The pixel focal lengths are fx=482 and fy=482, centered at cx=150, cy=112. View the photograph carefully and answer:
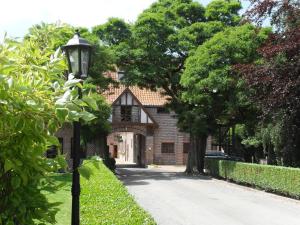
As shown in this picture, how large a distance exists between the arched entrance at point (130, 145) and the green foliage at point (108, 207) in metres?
35.5

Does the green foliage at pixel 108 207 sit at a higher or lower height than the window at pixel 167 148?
lower

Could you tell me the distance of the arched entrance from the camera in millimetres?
46938

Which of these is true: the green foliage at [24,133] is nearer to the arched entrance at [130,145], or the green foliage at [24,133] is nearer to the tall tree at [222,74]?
the tall tree at [222,74]

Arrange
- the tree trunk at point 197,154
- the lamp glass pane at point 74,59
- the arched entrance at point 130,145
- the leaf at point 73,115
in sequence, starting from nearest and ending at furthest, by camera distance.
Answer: the leaf at point 73,115
the lamp glass pane at point 74,59
the tree trunk at point 197,154
the arched entrance at point 130,145

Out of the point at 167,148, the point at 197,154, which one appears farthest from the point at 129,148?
the point at 197,154

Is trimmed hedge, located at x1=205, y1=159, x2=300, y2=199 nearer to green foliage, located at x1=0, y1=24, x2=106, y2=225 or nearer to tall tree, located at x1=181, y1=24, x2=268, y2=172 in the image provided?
tall tree, located at x1=181, y1=24, x2=268, y2=172

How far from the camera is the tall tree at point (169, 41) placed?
105 ft

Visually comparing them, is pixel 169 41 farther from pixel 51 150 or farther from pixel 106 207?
pixel 51 150

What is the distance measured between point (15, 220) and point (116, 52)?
97.4ft

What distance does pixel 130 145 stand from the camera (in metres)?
60.2

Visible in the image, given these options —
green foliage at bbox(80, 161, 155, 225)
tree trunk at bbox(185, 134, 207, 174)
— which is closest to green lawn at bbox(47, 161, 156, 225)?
green foliage at bbox(80, 161, 155, 225)

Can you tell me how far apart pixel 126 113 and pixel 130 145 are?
47.9ft

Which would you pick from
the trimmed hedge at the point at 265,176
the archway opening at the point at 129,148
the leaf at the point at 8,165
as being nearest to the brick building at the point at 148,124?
the archway opening at the point at 129,148

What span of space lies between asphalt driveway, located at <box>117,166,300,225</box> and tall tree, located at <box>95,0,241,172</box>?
29.5 feet
